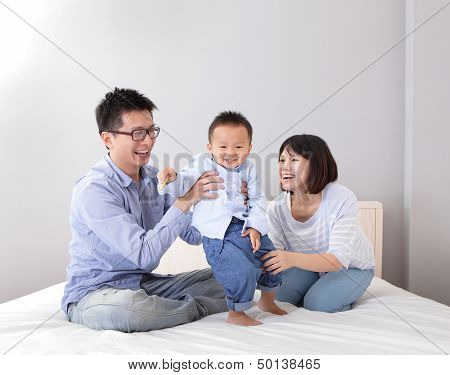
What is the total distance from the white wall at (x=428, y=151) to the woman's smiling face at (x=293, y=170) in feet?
3.14

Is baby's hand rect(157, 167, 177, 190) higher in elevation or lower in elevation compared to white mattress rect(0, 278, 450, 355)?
higher

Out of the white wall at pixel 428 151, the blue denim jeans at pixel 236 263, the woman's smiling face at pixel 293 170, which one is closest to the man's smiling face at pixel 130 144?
the blue denim jeans at pixel 236 263

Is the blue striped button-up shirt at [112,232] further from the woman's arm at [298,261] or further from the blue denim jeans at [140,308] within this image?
the woman's arm at [298,261]

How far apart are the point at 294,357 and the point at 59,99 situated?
196 centimetres

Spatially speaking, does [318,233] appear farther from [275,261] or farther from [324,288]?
[275,261]

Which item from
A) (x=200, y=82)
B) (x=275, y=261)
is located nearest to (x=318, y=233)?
(x=275, y=261)

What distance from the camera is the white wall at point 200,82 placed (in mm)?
2539

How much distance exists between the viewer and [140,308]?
4.50 feet

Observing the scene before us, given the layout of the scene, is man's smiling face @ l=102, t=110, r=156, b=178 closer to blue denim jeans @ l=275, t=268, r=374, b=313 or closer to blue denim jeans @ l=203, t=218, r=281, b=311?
blue denim jeans @ l=203, t=218, r=281, b=311

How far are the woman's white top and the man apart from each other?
1.09 ft

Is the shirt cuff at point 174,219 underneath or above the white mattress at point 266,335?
above

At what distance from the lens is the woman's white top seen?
1.70 m

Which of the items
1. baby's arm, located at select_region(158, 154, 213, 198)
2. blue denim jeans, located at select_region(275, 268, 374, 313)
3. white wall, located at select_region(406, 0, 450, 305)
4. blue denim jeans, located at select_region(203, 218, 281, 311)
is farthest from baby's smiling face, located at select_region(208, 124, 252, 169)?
white wall, located at select_region(406, 0, 450, 305)

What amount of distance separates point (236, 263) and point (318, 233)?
1.46 feet
